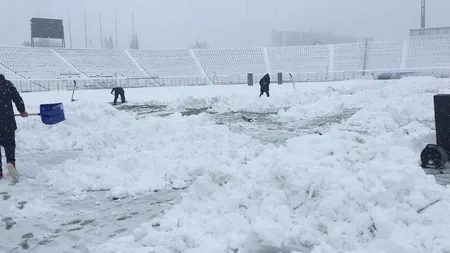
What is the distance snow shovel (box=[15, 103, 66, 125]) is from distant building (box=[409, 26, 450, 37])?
55.1 meters

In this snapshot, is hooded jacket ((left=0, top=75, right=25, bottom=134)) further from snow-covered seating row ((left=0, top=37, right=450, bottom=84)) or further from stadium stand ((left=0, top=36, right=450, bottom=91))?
snow-covered seating row ((left=0, top=37, right=450, bottom=84))

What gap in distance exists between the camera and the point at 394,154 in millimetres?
5148

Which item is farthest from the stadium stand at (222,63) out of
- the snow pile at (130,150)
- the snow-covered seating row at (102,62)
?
the snow pile at (130,150)

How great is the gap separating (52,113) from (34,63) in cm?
4522

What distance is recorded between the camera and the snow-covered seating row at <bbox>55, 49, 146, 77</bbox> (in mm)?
52188

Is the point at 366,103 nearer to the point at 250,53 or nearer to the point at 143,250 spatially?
the point at 143,250

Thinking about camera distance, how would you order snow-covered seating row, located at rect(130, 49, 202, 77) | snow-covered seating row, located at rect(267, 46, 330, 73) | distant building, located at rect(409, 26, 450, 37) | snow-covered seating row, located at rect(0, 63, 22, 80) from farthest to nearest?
snow-covered seating row, located at rect(130, 49, 202, 77)
snow-covered seating row, located at rect(267, 46, 330, 73)
distant building, located at rect(409, 26, 450, 37)
snow-covered seating row, located at rect(0, 63, 22, 80)

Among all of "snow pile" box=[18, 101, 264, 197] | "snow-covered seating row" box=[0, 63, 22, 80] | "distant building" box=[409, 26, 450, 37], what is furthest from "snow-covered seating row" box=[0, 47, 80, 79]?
"distant building" box=[409, 26, 450, 37]

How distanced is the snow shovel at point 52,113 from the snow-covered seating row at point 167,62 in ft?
145

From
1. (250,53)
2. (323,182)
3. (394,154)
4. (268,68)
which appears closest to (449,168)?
(394,154)

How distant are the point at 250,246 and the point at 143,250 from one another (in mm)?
1038

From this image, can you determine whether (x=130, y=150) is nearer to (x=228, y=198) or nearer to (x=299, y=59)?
(x=228, y=198)

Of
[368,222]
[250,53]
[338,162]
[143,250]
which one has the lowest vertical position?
[143,250]

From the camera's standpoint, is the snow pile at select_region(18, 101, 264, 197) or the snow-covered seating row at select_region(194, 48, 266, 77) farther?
the snow-covered seating row at select_region(194, 48, 266, 77)
